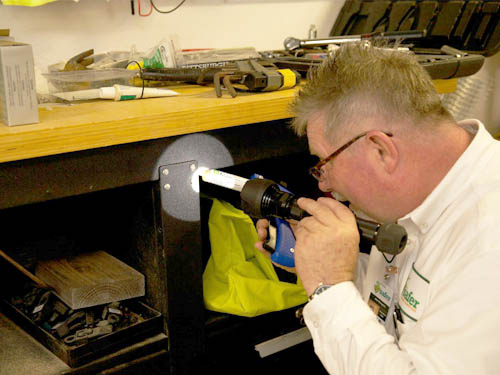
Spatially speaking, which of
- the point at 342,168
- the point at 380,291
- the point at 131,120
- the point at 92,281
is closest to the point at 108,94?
the point at 131,120

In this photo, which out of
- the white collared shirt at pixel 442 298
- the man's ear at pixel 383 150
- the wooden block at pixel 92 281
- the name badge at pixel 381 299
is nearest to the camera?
the white collared shirt at pixel 442 298

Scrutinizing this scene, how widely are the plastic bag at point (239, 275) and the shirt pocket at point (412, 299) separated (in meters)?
0.40

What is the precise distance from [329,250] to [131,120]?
0.40 metres

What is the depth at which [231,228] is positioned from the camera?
1.44 meters

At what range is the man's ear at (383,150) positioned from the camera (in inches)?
35.9

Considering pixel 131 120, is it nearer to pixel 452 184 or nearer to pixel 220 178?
pixel 220 178

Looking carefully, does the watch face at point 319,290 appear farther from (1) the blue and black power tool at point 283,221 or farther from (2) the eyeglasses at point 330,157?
(2) the eyeglasses at point 330,157

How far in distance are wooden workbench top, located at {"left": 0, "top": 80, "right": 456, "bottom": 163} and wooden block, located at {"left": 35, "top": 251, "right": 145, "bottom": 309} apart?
381 mm

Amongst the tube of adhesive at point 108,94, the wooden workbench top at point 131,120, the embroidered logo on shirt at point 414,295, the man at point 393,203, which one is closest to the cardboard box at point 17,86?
the wooden workbench top at point 131,120

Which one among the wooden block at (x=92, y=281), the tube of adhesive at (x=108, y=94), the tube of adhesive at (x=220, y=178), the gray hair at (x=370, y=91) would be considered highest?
the gray hair at (x=370, y=91)

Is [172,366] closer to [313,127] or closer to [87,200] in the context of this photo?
[87,200]

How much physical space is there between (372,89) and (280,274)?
69cm

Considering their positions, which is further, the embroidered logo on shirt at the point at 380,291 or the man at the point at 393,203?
the embroidered logo on shirt at the point at 380,291

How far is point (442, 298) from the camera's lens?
0.81 metres
